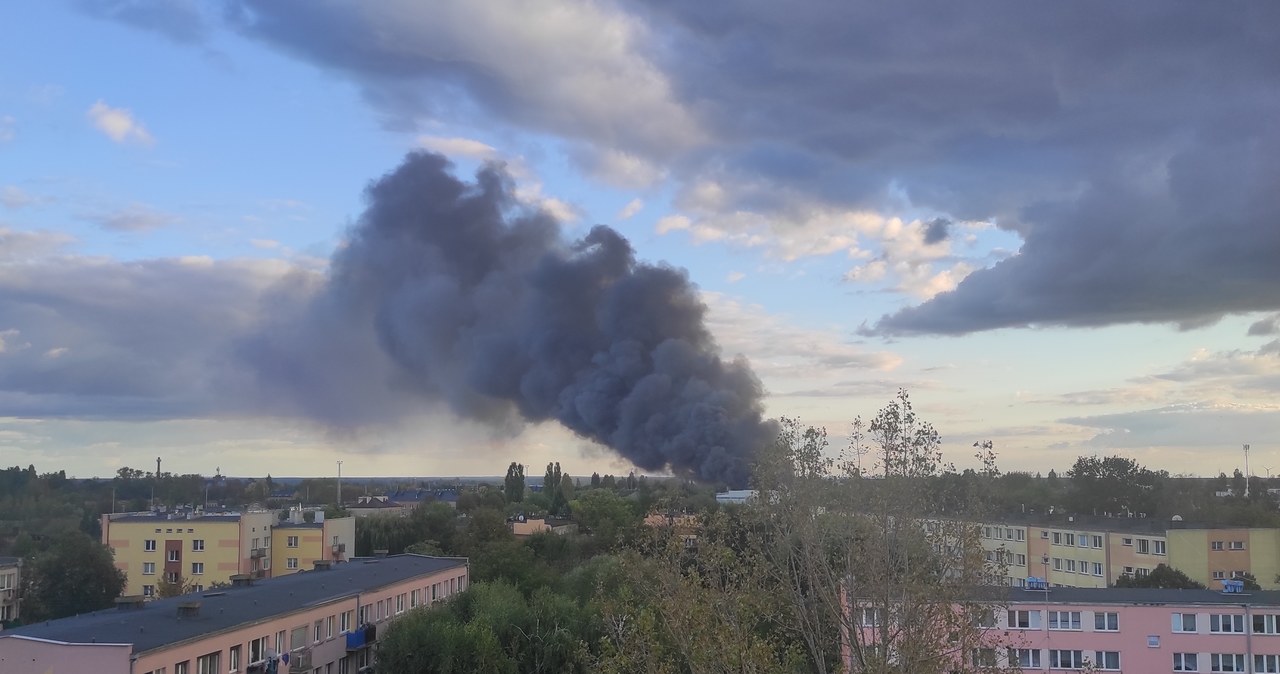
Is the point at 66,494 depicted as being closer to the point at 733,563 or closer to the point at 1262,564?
the point at 1262,564

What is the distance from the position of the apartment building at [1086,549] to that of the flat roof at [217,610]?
84.9 ft

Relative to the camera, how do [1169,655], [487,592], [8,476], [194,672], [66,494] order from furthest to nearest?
[8,476]
[66,494]
[487,592]
[1169,655]
[194,672]

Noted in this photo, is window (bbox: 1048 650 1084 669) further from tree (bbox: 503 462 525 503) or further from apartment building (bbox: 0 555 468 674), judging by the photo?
tree (bbox: 503 462 525 503)

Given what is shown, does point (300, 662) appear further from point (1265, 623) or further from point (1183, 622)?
point (1265, 623)

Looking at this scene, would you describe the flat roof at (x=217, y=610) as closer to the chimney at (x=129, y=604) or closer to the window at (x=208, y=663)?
the chimney at (x=129, y=604)

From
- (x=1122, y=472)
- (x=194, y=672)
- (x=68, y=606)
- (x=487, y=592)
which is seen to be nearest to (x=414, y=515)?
(x=68, y=606)

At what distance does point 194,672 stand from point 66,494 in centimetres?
10236

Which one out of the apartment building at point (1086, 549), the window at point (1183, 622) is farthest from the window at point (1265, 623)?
the apartment building at point (1086, 549)

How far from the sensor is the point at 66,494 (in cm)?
10962

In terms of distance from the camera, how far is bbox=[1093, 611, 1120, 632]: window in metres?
28.6

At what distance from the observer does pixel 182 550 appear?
48281mm

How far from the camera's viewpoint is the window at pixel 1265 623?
27984 mm

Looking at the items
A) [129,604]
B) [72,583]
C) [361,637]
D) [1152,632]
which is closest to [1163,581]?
[1152,632]

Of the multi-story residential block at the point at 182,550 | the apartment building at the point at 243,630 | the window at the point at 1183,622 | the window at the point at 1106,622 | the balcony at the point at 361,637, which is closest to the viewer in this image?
the apartment building at the point at 243,630
